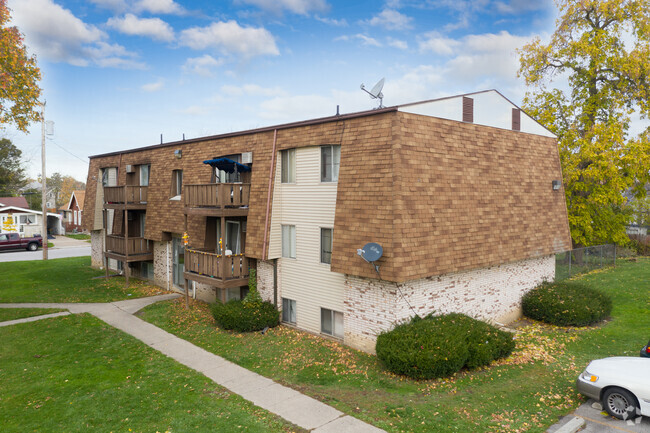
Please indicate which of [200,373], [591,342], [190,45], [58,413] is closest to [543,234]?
[591,342]

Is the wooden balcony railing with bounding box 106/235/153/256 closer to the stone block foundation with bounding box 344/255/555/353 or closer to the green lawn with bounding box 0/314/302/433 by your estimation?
the green lawn with bounding box 0/314/302/433

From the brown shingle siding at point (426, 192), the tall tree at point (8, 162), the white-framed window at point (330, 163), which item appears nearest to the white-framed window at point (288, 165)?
the brown shingle siding at point (426, 192)

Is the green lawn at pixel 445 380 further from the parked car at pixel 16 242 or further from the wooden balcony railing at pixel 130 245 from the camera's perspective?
the parked car at pixel 16 242

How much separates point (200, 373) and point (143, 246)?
41.6 feet

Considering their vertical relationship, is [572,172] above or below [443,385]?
above

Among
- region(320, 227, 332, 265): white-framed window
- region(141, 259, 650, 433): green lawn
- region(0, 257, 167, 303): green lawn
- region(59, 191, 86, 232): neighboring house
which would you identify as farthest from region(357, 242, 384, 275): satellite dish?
region(59, 191, 86, 232): neighboring house

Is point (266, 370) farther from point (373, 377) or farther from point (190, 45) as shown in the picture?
point (190, 45)

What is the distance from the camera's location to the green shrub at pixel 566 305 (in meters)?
13.8

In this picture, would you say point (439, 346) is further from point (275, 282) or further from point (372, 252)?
point (275, 282)

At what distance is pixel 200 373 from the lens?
10.6 m

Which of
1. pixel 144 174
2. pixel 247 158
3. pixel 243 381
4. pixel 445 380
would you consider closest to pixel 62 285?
pixel 144 174

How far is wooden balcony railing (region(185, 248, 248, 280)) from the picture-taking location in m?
14.6

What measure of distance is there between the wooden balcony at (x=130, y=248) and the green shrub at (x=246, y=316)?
850 cm

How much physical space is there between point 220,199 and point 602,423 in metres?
12.3
